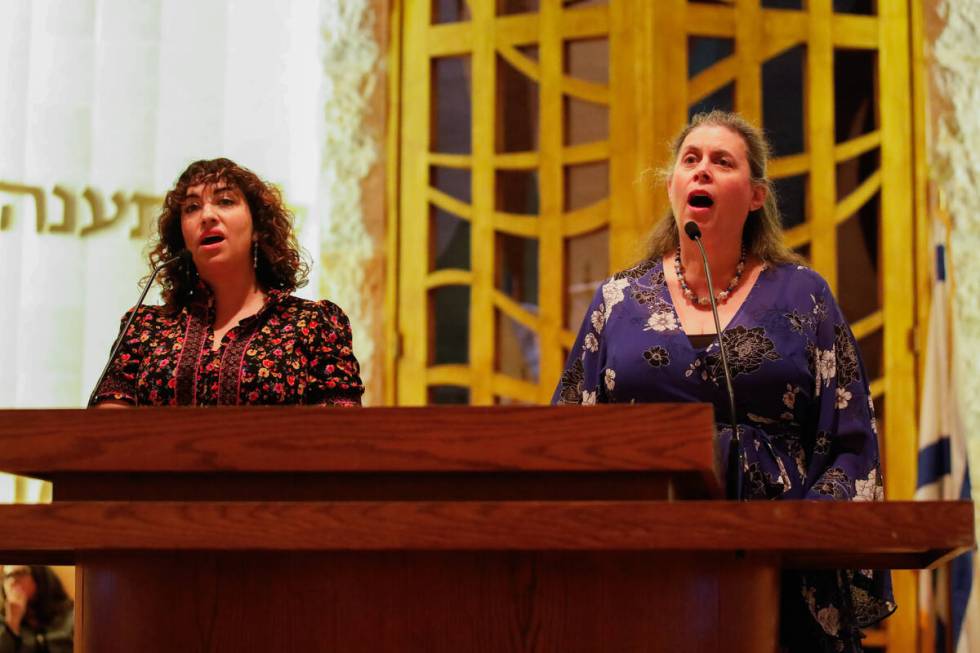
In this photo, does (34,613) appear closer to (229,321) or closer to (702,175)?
(229,321)

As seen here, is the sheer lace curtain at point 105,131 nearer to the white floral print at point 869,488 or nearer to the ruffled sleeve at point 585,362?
the ruffled sleeve at point 585,362

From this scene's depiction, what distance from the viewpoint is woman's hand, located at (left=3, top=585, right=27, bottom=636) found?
4180mm

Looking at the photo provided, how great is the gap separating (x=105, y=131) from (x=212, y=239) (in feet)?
6.44

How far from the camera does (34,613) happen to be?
4.21 m

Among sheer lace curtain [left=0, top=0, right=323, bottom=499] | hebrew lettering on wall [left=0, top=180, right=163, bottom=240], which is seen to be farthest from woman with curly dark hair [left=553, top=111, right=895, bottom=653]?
hebrew lettering on wall [left=0, top=180, right=163, bottom=240]

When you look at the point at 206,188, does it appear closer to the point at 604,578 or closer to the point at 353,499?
the point at 353,499

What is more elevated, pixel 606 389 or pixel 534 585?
pixel 606 389

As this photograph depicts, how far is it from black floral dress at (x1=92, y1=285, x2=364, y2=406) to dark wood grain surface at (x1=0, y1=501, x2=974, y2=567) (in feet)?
3.56

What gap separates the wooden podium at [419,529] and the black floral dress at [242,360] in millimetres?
1011

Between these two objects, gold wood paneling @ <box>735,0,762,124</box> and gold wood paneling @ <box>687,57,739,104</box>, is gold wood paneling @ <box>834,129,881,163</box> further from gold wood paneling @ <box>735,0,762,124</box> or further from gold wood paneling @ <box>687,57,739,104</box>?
gold wood paneling @ <box>687,57,739,104</box>

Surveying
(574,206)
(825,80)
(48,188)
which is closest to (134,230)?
(48,188)

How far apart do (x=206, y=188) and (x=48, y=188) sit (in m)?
1.91

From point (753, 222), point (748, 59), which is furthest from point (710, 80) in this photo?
point (753, 222)

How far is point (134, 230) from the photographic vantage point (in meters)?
4.59
